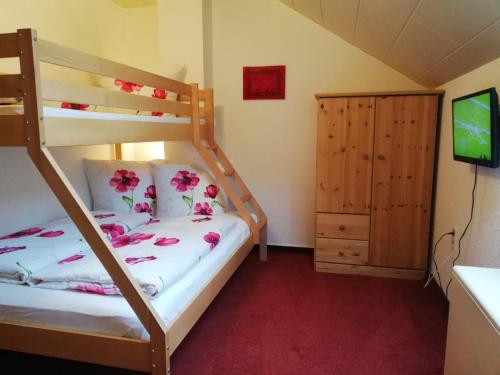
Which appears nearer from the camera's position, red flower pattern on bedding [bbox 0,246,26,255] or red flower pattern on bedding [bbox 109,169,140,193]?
red flower pattern on bedding [bbox 0,246,26,255]

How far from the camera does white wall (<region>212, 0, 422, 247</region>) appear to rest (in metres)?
2.97

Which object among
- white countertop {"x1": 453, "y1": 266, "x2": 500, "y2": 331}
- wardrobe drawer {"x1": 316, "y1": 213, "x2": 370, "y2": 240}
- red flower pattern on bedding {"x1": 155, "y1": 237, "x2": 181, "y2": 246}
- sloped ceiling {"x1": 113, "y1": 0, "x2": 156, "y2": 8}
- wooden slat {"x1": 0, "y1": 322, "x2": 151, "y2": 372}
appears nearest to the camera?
white countertop {"x1": 453, "y1": 266, "x2": 500, "y2": 331}

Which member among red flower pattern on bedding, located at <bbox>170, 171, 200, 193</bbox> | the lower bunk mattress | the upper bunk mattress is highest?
the upper bunk mattress

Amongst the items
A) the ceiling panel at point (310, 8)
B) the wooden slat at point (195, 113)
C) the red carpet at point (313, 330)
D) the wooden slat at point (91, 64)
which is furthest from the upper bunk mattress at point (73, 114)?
the ceiling panel at point (310, 8)

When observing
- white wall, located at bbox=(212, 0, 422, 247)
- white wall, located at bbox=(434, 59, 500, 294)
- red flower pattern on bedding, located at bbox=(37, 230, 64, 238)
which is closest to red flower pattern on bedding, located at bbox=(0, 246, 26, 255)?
red flower pattern on bedding, located at bbox=(37, 230, 64, 238)

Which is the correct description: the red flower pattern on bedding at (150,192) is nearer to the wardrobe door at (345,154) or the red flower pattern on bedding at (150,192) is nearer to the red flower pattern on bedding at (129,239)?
the red flower pattern on bedding at (129,239)

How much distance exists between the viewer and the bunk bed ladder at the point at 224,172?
8.79 ft

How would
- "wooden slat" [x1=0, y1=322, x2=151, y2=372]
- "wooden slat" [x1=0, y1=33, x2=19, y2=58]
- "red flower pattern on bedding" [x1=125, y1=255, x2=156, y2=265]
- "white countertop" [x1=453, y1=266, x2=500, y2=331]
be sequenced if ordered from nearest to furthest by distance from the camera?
1. "white countertop" [x1=453, y1=266, x2=500, y2=331]
2. "wooden slat" [x1=0, y1=33, x2=19, y2=58]
3. "wooden slat" [x1=0, y1=322, x2=151, y2=372]
4. "red flower pattern on bedding" [x1=125, y1=255, x2=156, y2=265]

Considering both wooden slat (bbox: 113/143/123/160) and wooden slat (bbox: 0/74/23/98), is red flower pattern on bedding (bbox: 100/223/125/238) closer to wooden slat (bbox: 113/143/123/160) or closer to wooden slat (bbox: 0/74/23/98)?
wooden slat (bbox: 0/74/23/98)

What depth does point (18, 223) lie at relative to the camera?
235cm

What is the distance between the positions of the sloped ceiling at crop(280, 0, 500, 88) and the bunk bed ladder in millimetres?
1059

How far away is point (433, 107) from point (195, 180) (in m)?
1.80

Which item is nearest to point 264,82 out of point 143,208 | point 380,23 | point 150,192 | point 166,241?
point 380,23

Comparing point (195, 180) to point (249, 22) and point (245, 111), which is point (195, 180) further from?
point (249, 22)
